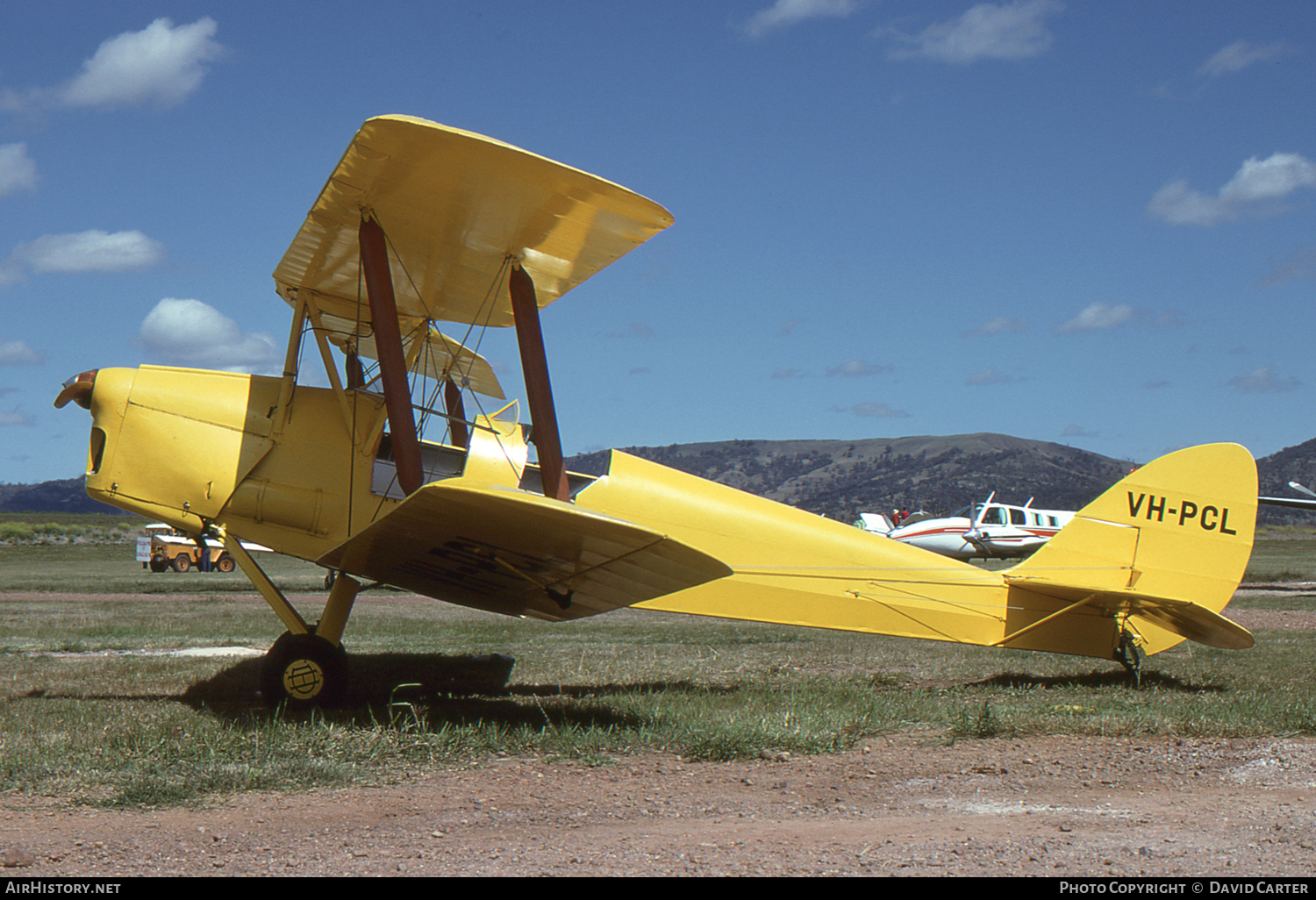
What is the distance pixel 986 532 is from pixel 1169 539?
24.1 metres

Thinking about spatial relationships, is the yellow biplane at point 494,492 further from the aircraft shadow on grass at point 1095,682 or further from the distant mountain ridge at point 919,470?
the distant mountain ridge at point 919,470

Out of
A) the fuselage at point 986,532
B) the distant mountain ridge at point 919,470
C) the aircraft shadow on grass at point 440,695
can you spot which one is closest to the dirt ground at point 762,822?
the aircraft shadow on grass at point 440,695

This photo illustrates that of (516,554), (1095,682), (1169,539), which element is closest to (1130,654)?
(1095,682)

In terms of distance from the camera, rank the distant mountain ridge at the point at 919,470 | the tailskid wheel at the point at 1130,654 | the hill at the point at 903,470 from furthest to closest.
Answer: the hill at the point at 903,470 < the distant mountain ridge at the point at 919,470 < the tailskid wheel at the point at 1130,654

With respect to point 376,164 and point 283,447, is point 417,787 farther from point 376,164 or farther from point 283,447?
point 376,164

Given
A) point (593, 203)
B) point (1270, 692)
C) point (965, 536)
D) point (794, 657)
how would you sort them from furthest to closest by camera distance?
point (965, 536), point (794, 657), point (1270, 692), point (593, 203)

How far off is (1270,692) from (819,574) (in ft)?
12.4

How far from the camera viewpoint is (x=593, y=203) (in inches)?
253

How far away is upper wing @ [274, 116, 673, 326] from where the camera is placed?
5906 mm

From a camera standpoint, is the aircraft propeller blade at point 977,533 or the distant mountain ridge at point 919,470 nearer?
the aircraft propeller blade at point 977,533

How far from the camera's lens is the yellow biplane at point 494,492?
6.07 metres

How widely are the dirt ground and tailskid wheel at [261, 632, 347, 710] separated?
1.89 m

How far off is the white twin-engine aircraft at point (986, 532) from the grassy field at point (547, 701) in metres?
19.2

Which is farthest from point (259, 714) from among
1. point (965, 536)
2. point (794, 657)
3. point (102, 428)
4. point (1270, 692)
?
point (965, 536)
